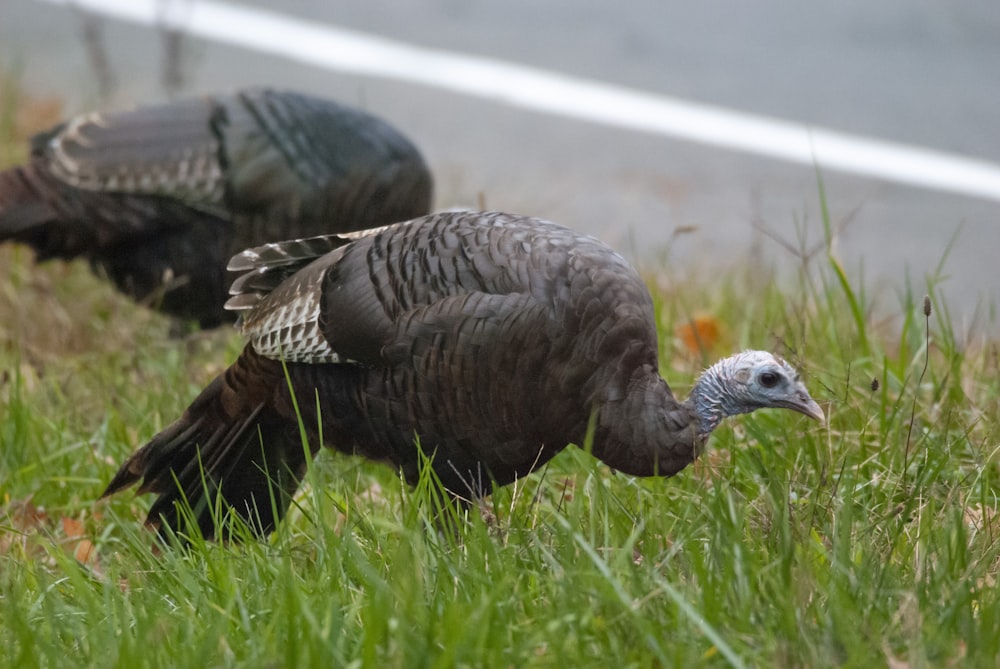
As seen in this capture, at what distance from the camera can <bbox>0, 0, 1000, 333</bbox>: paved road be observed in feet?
18.6

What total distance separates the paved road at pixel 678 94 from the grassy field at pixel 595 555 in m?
2.07

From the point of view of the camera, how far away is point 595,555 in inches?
82.8

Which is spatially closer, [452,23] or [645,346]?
[645,346]

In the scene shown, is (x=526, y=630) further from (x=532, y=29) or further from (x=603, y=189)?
(x=532, y=29)

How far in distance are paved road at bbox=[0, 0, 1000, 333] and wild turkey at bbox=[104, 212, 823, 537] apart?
2401 millimetres

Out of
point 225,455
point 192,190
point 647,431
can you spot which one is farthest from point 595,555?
point 192,190

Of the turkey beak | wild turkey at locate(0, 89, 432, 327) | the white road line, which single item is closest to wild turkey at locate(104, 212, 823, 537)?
the turkey beak

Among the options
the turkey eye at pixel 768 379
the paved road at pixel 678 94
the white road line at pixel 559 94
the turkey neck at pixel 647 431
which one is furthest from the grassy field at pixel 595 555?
the white road line at pixel 559 94

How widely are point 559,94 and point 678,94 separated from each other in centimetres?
58

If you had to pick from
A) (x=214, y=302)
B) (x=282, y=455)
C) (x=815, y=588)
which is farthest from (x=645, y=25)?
(x=815, y=588)

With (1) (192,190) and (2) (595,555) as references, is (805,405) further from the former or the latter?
(1) (192,190)

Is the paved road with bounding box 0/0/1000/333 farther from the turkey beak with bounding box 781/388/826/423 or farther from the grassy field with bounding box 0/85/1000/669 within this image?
the turkey beak with bounding box 781/388/826/423

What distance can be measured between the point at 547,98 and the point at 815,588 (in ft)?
16.0

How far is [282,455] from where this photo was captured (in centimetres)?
309
